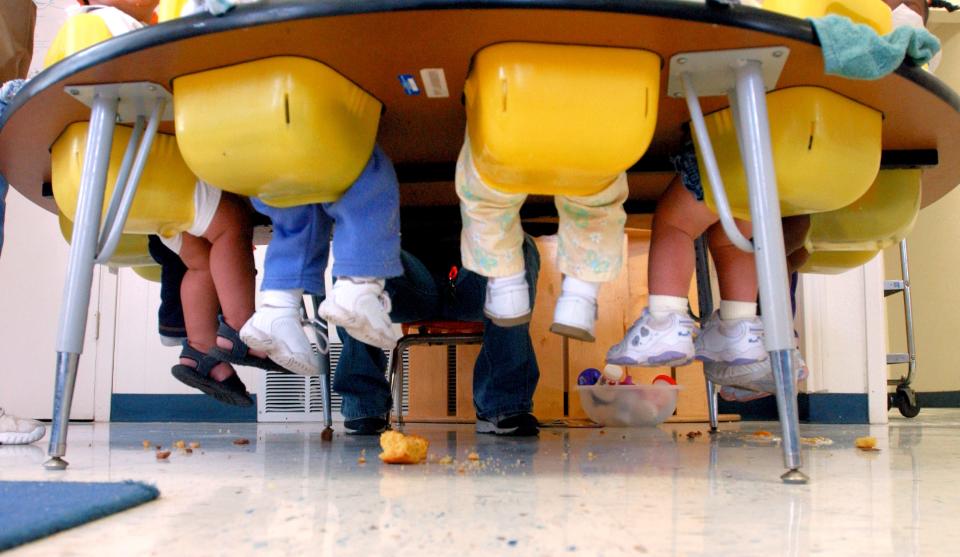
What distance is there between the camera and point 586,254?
1243 mm

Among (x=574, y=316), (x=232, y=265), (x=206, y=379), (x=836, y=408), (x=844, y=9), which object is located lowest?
(x=836, y=408)

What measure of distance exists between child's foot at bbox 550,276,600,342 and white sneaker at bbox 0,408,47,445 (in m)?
1.16

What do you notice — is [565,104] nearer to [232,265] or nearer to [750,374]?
[750,374]

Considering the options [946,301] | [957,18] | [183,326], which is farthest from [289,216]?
[957,18]

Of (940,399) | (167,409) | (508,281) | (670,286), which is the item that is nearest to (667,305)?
(670,286)

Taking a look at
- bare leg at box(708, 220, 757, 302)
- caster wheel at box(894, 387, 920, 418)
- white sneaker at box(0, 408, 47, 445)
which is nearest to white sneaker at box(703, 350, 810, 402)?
bare leg at box(708, 220, 757, 302)

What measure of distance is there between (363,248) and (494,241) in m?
0.20

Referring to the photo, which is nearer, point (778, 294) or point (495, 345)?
point (778, 294)

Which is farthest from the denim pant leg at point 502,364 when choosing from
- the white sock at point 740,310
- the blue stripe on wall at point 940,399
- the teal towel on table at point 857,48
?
the blue stripe on wall at point 940,399

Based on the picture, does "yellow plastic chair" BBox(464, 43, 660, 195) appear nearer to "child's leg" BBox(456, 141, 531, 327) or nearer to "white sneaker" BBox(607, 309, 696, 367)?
"child's leg" BBox(456, 141, 531, 327)

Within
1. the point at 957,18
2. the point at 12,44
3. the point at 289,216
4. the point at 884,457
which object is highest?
the point at 957,18

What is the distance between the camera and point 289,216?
1241 mm

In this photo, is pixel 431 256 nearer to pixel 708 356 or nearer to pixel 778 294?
pixel 708 356

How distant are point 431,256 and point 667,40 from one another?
3.23ft
